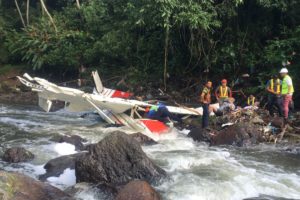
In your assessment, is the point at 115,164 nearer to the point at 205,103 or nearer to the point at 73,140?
the point at 73,140

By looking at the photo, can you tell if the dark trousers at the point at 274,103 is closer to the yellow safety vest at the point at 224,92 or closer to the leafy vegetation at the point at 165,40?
the yellow safety vest at the point at 224,92

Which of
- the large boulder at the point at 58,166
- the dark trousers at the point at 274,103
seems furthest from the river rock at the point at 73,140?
the dark trousers at the point at 274,103

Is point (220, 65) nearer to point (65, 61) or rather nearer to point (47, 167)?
point (65, 61)

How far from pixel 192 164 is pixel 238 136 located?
10.2 feet

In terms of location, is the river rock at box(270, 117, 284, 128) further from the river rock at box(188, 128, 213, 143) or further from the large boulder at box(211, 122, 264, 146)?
the river rock at box(188, 128, 213, 143)

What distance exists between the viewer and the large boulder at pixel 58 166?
11.2m

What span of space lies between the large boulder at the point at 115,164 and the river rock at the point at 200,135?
4.33 meters

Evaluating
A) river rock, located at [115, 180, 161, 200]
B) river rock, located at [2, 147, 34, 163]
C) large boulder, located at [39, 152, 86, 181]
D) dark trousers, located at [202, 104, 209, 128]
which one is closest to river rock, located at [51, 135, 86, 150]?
river rock, located at [2, 147, 34, 163]

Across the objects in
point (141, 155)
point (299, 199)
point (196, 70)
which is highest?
point (196, 70)

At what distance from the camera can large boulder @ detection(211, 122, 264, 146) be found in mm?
14789

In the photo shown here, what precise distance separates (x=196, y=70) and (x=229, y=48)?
2.29 m

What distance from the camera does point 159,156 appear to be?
13.1 meters

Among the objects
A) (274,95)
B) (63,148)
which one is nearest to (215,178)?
(63,148)

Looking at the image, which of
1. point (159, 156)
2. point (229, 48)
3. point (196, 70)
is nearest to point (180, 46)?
point (196, 70)
